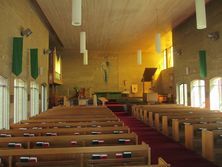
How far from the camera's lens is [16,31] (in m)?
9.16

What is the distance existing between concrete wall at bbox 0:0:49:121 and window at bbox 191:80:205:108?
25.8 ft

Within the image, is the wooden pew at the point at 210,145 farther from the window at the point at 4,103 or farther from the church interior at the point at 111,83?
the window at the point at 4,103

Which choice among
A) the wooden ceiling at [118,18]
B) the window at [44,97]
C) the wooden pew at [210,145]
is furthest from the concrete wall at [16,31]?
the wooden pew at [210,145]

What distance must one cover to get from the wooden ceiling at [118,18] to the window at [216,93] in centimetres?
348

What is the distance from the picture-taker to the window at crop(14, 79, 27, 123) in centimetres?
968

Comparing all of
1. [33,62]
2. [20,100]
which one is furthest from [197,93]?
[20,100]

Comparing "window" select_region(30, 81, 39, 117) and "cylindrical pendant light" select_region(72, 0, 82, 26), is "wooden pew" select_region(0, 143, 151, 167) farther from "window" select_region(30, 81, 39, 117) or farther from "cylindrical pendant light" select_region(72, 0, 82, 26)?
"window" select_region(30, 81, 39, 117)

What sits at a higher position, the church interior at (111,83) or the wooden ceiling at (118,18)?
the wooden ceiling at (118,18)

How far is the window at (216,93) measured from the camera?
11570 mm

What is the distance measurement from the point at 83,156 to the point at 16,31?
284 inches

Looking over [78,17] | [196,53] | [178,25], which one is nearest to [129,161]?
[78,17]

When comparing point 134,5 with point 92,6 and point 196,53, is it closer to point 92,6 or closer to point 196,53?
point 92,6

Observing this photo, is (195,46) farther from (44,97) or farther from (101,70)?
(101,70)

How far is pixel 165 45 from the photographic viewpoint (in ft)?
68.5
